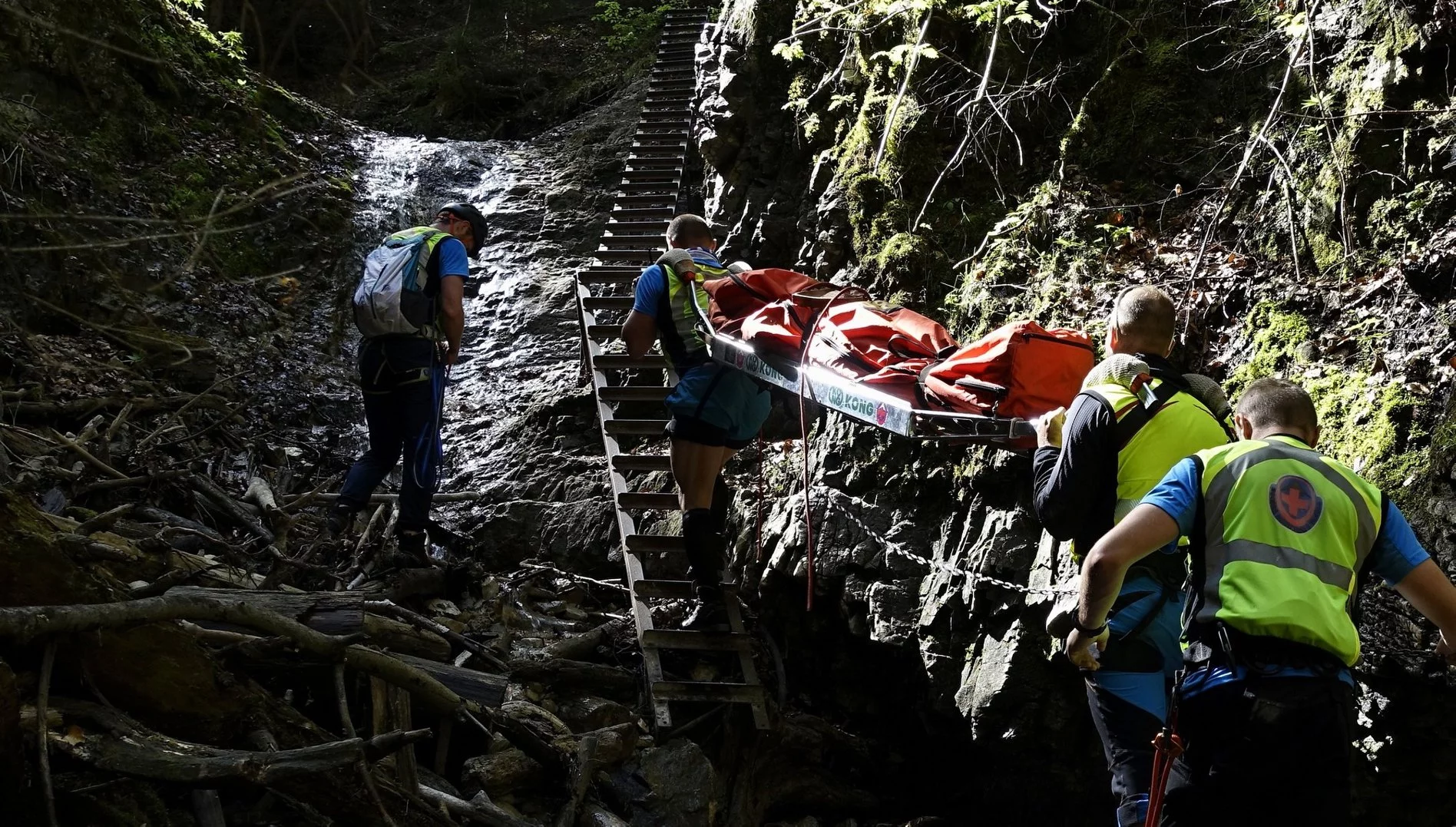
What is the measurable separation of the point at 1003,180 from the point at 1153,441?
11.0ft

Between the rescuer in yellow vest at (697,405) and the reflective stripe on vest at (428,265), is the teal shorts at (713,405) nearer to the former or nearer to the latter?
the rescuer in yellow vest at (697,405)

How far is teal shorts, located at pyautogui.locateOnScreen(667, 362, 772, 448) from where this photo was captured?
5.25 metres

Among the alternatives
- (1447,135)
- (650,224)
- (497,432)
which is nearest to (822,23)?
(650,224)

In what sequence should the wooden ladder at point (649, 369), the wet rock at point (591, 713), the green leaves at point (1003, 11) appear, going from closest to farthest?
the wet rock at point (591, 713) → the wooden ladder at point (649, 369) → the green leaves at point (1003, 11)

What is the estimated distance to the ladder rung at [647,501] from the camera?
6.11 meters

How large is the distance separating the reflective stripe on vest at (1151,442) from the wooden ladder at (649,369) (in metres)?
2.49

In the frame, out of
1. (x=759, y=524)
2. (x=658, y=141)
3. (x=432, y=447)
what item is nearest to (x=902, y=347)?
(x=759, y=524)

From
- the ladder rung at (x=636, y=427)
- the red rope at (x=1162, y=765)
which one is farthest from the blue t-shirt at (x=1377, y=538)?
the ladder rung at (x=636, y=427)

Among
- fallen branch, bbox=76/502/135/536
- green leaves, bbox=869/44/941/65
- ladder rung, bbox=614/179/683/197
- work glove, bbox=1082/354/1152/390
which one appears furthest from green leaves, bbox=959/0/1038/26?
fallen branch, bbox=76/502/135/536

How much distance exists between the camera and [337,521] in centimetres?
595

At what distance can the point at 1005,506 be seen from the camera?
15.3 feet

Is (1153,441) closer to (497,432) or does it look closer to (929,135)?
(929,135)

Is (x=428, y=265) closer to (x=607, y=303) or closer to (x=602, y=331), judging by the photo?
(x=602, y=331)

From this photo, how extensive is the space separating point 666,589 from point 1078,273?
272cm
